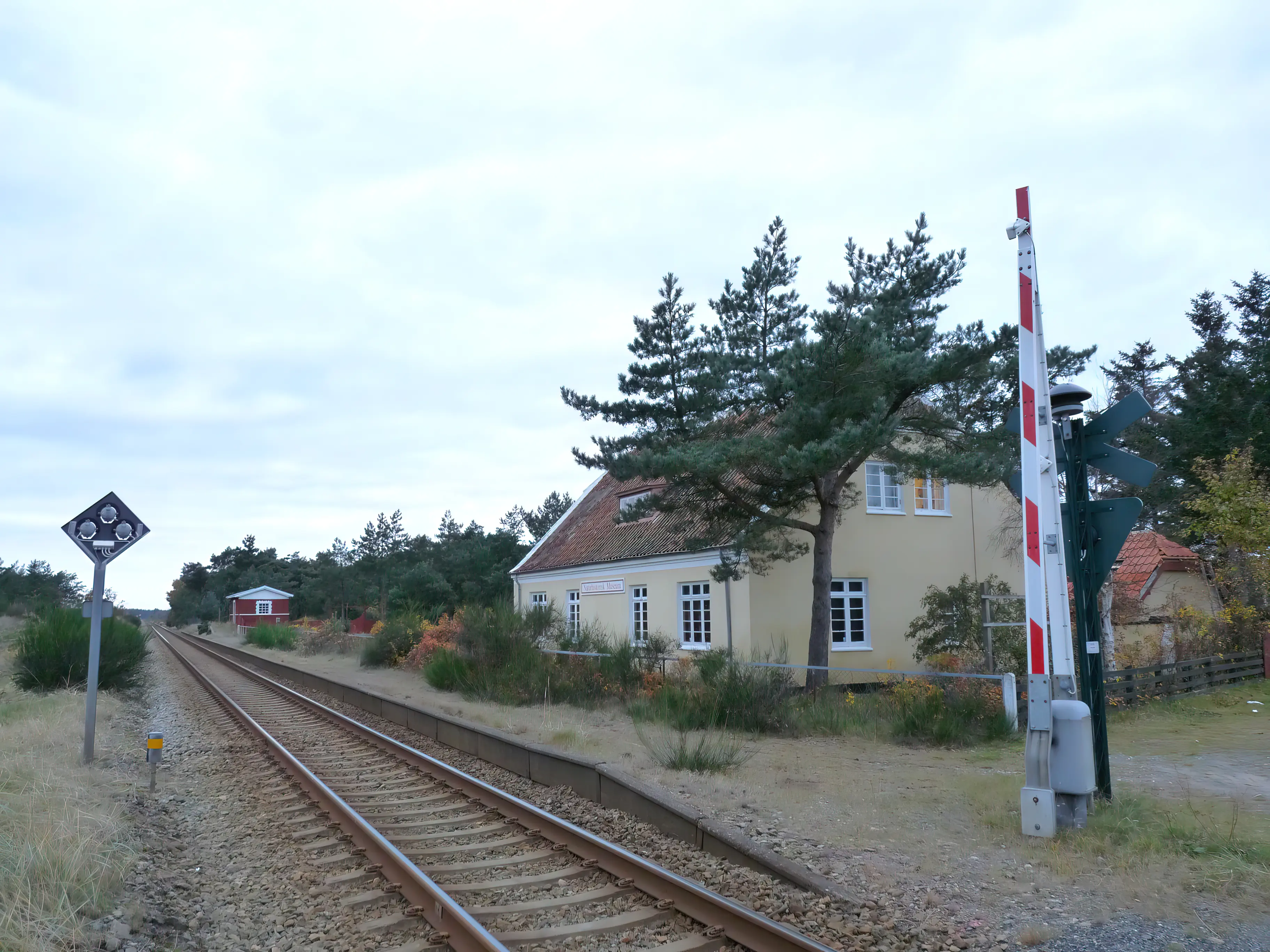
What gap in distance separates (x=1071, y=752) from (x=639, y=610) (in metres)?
18.7

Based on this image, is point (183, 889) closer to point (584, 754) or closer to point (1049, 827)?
point (584, 754)

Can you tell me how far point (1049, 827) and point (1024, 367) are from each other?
11.6 feet

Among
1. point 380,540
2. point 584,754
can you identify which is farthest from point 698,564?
point 380,540

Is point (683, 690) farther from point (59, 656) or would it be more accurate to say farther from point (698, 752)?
point (59, 656)

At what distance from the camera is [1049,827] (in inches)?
262

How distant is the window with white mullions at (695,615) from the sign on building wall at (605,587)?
97.3 inches

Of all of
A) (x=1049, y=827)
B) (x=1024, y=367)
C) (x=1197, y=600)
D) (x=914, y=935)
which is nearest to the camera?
(x=914, y=935)

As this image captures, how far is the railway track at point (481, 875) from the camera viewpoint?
5.06 m

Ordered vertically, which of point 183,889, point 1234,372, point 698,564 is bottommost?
point 183,889

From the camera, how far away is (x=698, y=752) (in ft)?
31.9

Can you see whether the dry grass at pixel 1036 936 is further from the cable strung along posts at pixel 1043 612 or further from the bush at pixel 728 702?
the bush at pixel 728 702

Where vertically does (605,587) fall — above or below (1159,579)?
below

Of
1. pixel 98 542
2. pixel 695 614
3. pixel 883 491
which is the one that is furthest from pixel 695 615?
pixel 98 542

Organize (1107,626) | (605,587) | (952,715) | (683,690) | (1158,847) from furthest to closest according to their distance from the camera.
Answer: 1. (605,587)
2. (1107,626)
3. (683,690)
4. (952,715)
5. (1158,847)
